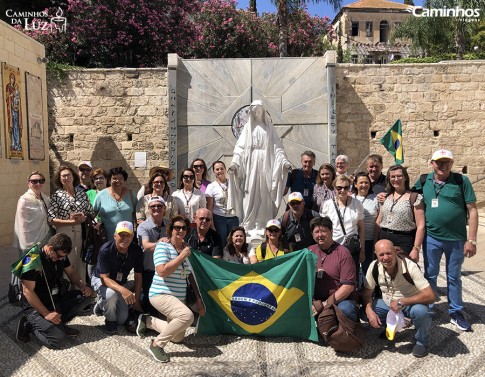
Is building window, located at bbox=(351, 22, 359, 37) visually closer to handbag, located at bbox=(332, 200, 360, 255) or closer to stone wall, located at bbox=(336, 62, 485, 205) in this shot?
stone wall, located at bbox=(336, 62, 485, 205)

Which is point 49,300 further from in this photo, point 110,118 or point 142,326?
point 110,118

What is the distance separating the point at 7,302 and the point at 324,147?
25.6 feet

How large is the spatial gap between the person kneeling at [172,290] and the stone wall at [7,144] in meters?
5.83

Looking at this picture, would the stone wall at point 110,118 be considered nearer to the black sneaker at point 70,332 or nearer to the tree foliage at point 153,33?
the tree foliage at point 153,33

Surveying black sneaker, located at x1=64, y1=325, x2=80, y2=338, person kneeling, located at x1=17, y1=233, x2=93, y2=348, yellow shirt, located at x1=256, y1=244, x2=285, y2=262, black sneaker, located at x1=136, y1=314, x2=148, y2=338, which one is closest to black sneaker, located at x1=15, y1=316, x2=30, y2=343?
person kneeling, located at x1=17, y1=233, x2=93, y2=348

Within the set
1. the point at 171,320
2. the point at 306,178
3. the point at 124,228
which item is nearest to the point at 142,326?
the point at 171,320

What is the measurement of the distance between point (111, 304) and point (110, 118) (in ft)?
27.1

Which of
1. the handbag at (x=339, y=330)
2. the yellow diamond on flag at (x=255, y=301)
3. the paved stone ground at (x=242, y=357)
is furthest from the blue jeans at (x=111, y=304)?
the handbag at (x=339, y=330)

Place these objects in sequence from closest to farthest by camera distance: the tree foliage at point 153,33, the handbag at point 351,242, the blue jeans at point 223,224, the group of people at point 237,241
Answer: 1. the group of people at point 237,241
2. the handbag at point 351,242
3. the blue jeans at point 223,224
4. the tree foliage at point 153,33

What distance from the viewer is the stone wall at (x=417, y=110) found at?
11.4 m

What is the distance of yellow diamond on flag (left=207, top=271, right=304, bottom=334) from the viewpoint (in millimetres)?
4031

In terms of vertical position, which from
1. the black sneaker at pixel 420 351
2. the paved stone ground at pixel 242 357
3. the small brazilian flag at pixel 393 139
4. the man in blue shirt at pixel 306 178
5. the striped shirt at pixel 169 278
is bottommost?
the paved stone ground at pixel 242 357

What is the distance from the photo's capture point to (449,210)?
4293 millimetres

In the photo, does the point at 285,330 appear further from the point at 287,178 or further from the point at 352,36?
the point at 352,36
